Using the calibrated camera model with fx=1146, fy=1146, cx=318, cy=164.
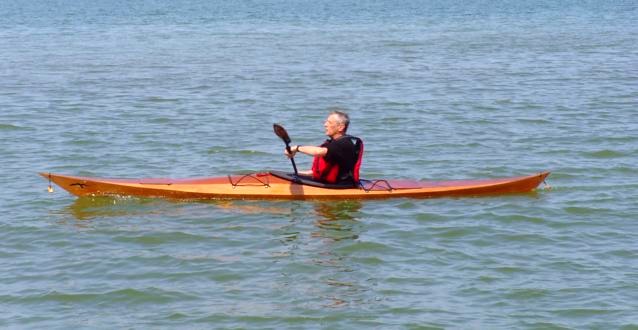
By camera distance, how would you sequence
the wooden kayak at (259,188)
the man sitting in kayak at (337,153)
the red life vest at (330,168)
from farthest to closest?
the wooden kayak at (259,188) < the red life vest at (330,168) < the man sitting in kayak at (337,153)

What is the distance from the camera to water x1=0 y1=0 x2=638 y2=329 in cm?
931

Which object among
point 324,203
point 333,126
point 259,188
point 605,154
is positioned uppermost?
point 333,126

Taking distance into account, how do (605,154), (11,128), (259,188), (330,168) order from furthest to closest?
(11,128) → (605,154) → (259,188) → (330,168)

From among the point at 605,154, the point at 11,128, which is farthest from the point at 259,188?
the point at 11,128

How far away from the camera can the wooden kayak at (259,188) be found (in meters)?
12.1

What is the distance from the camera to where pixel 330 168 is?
39.3 feet

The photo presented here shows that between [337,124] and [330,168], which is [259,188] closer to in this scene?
[330,168]

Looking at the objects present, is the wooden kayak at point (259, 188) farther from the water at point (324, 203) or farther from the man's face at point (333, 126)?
the man's face at point (333, 126)

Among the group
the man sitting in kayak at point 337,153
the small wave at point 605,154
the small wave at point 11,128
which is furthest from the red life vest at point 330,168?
the small wave at point 11,128

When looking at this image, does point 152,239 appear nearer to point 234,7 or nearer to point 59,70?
point 59,70

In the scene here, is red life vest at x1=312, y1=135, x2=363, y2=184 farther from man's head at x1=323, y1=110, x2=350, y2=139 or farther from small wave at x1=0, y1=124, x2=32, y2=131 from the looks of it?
small wave at x1=0, y1=124, x2=32, y2=131

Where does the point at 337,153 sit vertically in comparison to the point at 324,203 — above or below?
above

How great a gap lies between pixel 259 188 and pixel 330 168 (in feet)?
2.61

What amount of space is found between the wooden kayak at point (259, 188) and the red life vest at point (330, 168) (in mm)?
98
